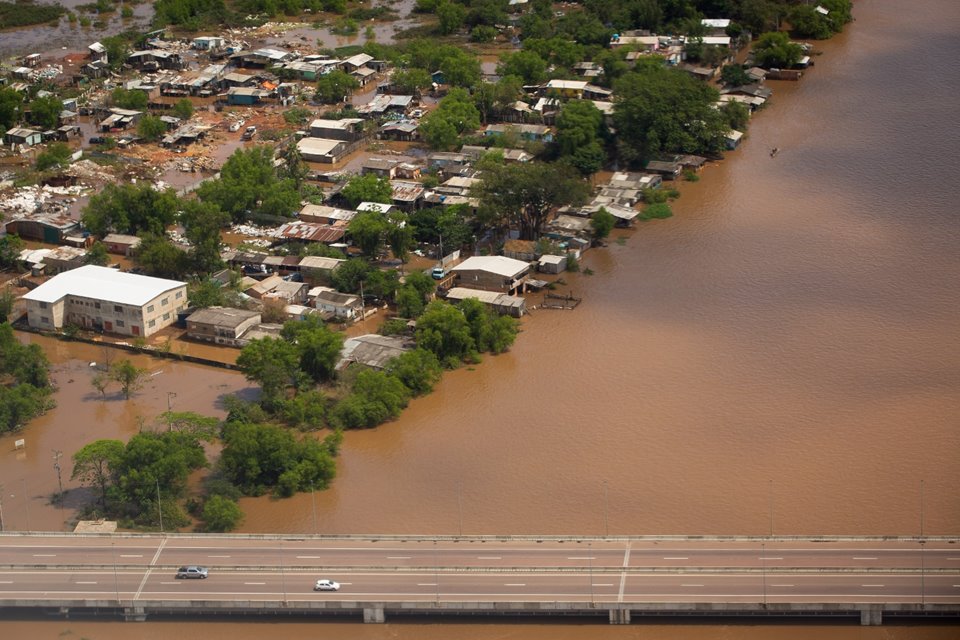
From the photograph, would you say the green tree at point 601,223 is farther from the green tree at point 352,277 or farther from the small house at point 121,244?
Result: the small house at point 121,244

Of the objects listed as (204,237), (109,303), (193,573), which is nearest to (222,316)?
(109,303)

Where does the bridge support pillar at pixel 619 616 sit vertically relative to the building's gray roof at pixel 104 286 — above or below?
below

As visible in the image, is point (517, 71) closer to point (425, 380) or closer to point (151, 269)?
point (151, 269)

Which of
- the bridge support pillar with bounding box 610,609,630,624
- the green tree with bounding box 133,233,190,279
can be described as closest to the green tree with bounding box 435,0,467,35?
the green tree with bounding box 133,233,190,279

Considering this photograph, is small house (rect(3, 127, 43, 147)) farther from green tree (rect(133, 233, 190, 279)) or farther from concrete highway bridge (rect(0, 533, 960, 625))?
concrete highway bridge (rect(0, 533, 960, 625))

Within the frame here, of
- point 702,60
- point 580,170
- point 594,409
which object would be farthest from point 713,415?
point 702,60

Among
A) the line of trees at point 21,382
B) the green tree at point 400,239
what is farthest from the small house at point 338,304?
the line of trees at point 21,382
